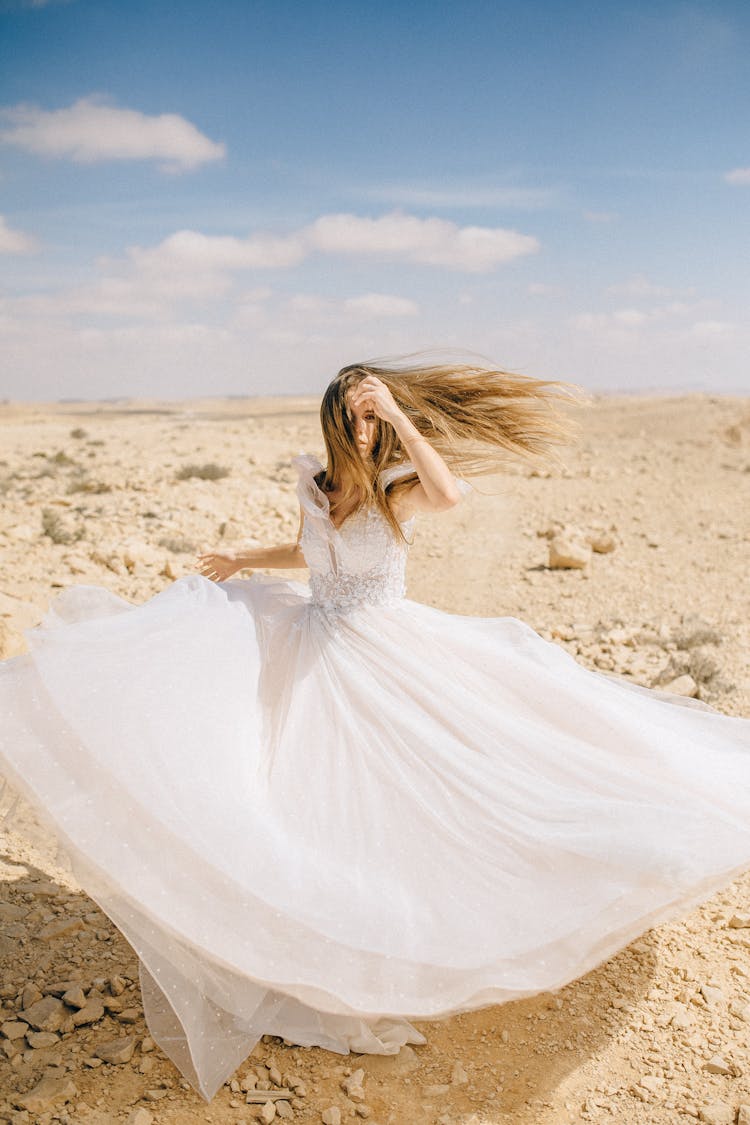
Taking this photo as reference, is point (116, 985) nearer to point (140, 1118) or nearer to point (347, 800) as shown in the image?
point (140, 1118)

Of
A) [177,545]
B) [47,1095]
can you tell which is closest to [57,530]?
[177,545]

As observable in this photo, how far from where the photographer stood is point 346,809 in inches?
107

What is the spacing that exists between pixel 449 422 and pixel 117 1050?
250 centimetres

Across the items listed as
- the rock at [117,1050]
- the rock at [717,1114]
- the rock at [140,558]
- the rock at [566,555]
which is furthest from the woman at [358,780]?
the rock at [566,555]

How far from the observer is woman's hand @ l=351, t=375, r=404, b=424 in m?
3.12

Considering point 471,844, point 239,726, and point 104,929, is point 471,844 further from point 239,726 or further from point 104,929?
point 104,929

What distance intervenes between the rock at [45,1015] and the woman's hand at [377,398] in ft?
7.58

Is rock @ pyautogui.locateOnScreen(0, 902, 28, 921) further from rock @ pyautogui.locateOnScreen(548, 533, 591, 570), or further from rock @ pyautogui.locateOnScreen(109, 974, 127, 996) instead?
rock @ pyautogui.locateOnScreen(548, 533, 591, 570)

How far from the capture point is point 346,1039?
2.82 m

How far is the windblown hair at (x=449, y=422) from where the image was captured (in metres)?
3.26

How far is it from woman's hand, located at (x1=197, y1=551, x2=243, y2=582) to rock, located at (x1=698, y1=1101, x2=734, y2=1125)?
8.31 ft

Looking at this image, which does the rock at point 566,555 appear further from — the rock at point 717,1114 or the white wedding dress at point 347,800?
the rock at point 717,1114

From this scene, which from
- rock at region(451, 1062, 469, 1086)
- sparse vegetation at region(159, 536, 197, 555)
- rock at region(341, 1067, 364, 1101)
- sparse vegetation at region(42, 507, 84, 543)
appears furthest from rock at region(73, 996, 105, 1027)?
sparse vegetation at region(42, 507, 84, 543)

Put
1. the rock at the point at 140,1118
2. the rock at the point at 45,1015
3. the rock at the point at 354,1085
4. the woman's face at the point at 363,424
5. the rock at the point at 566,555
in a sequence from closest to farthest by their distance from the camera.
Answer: the rock at the point at 140,1118, the rock at the point at 354,1085, the rock at the point at 45,1015, the woman's face at the point at 363,424, the rock at the point at 566,555
